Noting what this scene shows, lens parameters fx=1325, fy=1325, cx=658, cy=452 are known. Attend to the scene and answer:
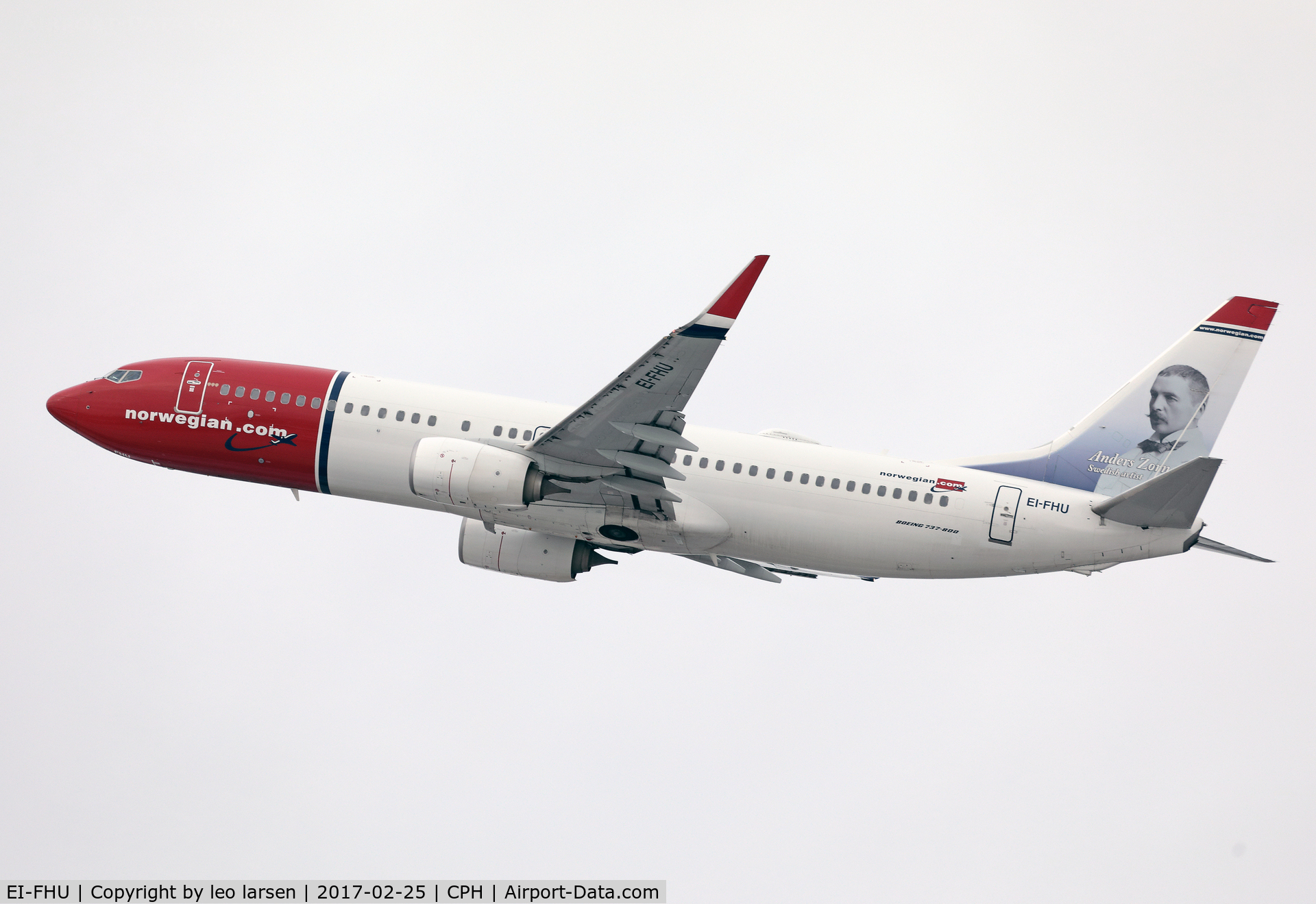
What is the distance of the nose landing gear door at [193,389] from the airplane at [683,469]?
2.3 inches

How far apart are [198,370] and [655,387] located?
52.1 feet

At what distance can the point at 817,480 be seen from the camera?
37125 mm

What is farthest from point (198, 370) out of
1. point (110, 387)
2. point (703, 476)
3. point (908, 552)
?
point (908, 552)

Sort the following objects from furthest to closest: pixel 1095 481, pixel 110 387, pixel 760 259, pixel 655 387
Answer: pixel 110 387 < pixel 1095 481 < pixel 655 387 < pixel 760 259

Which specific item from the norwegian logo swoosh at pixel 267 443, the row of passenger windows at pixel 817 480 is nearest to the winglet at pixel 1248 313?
the row of passenger windows at pixel 817 480

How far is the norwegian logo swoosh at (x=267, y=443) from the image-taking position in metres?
39.0

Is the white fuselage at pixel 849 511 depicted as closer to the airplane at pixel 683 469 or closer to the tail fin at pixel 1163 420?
the airplane at pixel 683 469

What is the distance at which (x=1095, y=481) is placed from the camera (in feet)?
125

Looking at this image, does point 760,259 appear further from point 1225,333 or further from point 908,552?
point 1225,333

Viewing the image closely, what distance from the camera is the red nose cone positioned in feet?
135

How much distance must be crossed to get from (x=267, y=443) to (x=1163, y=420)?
26.3 metres

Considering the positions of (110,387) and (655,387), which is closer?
(655,387)

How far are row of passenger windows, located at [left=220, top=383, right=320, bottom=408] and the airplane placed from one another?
5 cm

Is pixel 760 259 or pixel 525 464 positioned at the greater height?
pixel 760 259
